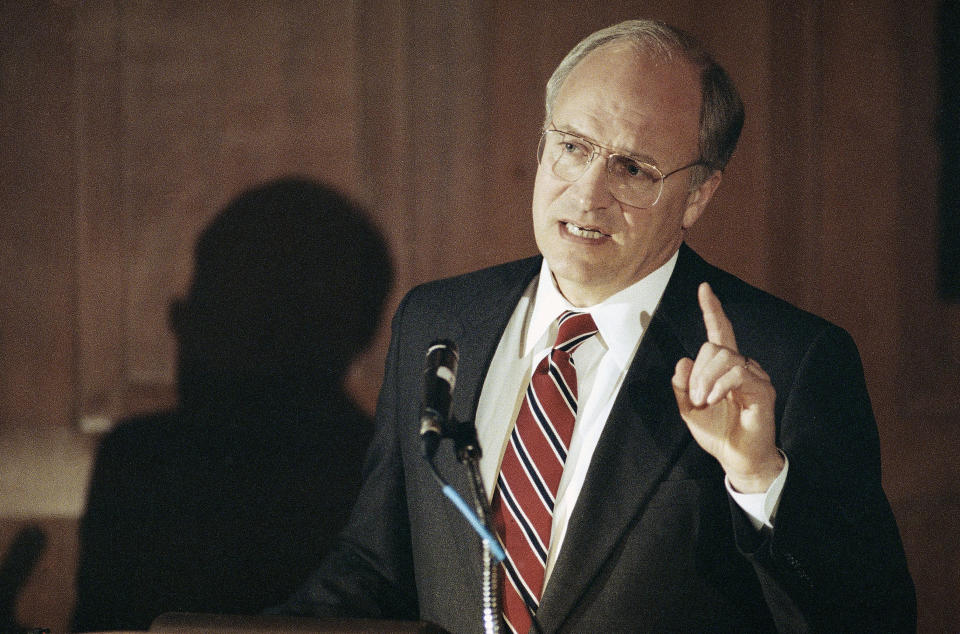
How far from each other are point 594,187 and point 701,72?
1.06 ft

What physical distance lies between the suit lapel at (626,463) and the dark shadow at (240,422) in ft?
2.78

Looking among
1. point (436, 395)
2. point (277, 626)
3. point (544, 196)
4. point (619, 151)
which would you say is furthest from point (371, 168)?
point (277, 626)

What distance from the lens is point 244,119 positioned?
6.53ft

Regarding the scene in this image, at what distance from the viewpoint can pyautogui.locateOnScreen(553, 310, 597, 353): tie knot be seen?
1484 millimetres

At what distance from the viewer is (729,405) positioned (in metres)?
1.20

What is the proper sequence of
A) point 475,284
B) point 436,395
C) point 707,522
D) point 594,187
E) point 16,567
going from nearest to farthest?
point 436,395
point 707,522
point 594,187
point 475,284
point 16,567

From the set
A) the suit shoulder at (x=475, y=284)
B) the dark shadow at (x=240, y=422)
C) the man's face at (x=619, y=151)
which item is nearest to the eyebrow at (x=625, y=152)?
the man's face at (x=619, y=151)

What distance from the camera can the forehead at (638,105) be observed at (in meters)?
1.44

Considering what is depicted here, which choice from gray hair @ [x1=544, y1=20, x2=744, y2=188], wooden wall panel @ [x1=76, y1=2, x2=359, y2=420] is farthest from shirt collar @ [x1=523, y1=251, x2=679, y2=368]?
wooden wall panel @ [x1=76, y1=2, x2=359, y2=420]

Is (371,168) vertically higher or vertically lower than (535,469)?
higher

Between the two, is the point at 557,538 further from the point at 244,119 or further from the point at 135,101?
the point at 135,101

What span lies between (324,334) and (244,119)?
0.59m

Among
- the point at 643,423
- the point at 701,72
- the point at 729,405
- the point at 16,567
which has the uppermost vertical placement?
the point at 701,72

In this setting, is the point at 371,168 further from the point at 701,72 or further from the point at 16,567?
the point at 16,567
